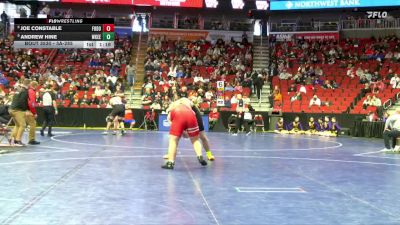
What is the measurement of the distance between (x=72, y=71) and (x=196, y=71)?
7055 mm

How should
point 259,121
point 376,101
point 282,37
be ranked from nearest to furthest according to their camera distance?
point 376,101 < point 259,121 < point 282,37

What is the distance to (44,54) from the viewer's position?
30484mm

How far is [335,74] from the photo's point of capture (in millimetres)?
27734

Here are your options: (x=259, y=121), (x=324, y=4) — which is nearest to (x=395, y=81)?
(x=324, y=4)

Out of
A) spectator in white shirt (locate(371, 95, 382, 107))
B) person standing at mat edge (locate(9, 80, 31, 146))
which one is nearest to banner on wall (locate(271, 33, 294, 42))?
spectator in white shirt (locate(371, 95, 382, 107))

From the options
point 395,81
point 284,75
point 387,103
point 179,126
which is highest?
point 284,75

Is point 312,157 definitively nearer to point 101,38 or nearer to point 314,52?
point 101,38

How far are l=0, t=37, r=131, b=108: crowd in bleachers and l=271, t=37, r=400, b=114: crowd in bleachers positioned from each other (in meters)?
8.90

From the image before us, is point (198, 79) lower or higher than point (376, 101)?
higher

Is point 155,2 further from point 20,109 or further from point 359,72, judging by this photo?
point 20,109

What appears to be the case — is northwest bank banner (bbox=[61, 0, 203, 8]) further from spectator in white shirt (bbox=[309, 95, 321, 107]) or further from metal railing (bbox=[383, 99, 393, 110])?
metal railing (bbox=[383, 99, 393, 110])

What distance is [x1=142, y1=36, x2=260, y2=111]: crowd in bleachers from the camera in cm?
2498

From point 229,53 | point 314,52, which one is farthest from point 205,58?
point 314,52

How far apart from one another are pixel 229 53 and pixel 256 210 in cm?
2572
